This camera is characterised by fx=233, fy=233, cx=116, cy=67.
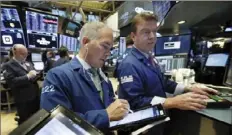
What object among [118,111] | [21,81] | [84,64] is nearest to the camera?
[118,111]

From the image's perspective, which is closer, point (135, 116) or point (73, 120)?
point (73, 120)

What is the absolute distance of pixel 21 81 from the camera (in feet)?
11.4

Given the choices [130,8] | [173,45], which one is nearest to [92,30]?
[173,45]

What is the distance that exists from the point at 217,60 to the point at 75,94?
1.52 m

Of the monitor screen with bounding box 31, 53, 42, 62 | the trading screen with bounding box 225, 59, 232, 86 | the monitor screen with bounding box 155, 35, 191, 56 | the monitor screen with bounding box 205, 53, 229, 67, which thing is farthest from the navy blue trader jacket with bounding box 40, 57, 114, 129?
the monitor screen with bounding box 31, 53, 42, 62

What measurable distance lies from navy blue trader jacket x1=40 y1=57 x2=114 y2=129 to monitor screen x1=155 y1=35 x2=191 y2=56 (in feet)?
6.24

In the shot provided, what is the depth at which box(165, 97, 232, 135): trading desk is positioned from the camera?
3.81 feet

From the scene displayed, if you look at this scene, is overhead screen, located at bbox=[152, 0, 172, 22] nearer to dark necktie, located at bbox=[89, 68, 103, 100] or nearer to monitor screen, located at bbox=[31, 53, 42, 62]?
monitor screen, located at bbox=[31, 53, 42, 62]

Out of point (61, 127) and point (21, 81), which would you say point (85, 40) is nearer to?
point (61, 127)

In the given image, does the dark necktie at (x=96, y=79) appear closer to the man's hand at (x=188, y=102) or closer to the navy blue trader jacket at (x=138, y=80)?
the navy blue trader jacket at (x=138, y=80)

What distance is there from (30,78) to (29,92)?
10.7 inches

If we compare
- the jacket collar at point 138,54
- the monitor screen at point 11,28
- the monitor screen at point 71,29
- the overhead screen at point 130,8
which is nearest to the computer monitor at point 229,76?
the jacket collar at point 138,54

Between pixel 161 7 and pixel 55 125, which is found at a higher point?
pixel 161 7

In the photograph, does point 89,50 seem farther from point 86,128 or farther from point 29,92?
point 29,92
